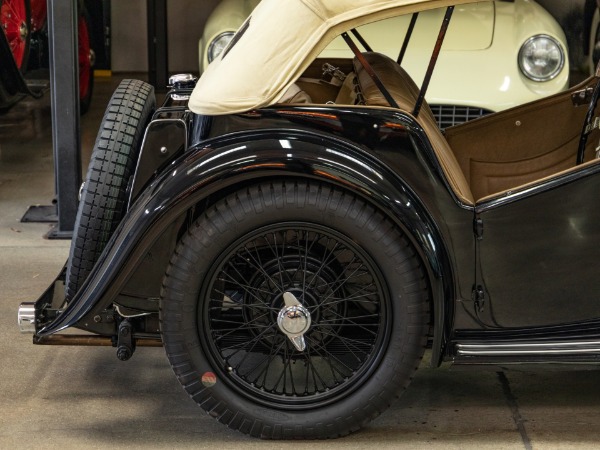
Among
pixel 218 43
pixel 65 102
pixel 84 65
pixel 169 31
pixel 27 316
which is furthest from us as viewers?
pixel 169 31

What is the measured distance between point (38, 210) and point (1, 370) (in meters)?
2.03

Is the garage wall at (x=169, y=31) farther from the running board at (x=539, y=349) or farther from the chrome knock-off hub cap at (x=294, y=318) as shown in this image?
the running board at (x=539, y=349)

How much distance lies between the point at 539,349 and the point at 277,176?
36.6 inches

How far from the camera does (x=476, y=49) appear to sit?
5.40m

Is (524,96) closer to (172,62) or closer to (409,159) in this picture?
(409,159)

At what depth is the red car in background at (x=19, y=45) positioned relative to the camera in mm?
6035

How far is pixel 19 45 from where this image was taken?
623cm

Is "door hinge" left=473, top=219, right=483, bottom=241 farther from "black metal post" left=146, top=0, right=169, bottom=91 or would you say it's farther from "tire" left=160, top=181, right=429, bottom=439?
"black metal post" left=146, top=0, right=169, bottom=91

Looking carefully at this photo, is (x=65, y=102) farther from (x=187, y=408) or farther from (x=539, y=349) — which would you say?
(x=539, y=349)

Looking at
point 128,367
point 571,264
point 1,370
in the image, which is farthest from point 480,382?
point 1,370

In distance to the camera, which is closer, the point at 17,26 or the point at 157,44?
the point at 17,26

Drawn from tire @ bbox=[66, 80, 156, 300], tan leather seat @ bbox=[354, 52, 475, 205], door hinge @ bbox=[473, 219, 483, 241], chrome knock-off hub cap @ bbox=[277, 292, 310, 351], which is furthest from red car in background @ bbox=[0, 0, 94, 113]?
door hinge @ bbox=[473, 219, 483, 241]

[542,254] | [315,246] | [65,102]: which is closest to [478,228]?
[542,254]

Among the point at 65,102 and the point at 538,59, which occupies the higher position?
the point at 538,59
